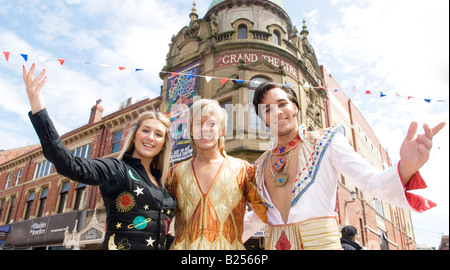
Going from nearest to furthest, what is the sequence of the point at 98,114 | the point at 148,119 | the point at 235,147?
the point at 148,119 → the point at 235,147 → the point at 98,114

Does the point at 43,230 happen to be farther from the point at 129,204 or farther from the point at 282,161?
the point at 282,161

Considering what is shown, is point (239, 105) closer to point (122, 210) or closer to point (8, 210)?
point (122, 210)

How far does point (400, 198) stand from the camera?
171cm

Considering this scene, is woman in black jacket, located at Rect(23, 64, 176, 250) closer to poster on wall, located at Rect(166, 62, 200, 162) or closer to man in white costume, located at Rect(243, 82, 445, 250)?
man in white costume, located at Rect(243, 82, 445, 250)

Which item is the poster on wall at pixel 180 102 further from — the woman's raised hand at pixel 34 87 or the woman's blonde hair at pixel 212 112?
the woman's raised hand at pixel 34 87

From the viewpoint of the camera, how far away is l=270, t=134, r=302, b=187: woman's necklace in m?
2.43

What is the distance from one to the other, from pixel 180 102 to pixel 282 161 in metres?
12.5

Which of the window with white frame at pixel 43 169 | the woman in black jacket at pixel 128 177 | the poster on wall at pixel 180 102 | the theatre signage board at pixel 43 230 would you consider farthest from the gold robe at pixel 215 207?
the window with white frame at pixel 43 169

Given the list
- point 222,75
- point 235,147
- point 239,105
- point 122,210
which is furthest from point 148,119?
point 222,75

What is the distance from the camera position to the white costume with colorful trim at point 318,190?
2047mm

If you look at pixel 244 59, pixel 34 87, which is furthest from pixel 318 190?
pixel 244 59

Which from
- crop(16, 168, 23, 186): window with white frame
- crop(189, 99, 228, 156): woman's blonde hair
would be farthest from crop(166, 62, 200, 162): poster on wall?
crop(16, 168, 23, 186): window with white frame

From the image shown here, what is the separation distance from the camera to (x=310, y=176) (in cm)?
228
